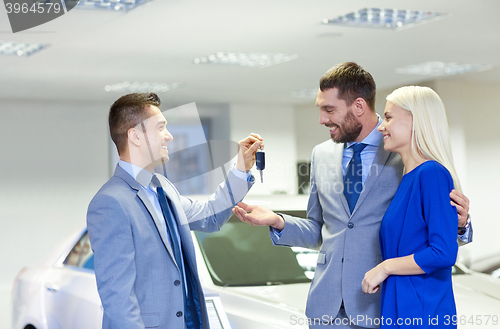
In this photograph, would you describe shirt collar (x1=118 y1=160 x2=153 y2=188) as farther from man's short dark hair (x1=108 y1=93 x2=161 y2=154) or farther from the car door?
the car door

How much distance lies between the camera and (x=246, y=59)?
631 centimetres

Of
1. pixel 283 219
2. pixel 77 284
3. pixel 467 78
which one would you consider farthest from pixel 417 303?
pixel 467 78

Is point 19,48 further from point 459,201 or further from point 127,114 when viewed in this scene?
point 459,201

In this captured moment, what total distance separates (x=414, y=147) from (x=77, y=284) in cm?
187

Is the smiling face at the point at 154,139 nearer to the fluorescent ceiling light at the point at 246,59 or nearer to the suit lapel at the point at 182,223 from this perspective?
the suit lapel at the point at 182,223

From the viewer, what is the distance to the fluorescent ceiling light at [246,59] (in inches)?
238

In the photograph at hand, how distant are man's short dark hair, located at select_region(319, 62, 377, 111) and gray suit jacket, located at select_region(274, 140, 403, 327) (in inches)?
7.3

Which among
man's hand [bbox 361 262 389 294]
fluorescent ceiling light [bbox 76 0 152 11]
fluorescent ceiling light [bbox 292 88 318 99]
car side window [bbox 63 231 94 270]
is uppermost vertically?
fluorescent ceiling light [bbox 76 0 152 11]

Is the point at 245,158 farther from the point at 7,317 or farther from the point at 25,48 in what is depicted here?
the point at 7,317

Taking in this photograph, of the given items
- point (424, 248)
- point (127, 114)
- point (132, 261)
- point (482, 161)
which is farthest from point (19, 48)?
point (482, 161)

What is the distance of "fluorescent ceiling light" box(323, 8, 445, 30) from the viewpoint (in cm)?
446

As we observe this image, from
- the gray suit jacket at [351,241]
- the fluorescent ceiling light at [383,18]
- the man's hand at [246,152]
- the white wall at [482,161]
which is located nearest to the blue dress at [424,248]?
the gray suit jacket at [351,241]

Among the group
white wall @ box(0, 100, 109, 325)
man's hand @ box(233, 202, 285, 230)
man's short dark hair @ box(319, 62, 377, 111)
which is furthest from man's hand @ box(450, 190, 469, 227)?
white wall @ box(0, 100, 109, 325)

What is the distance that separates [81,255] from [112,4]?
1.90m
